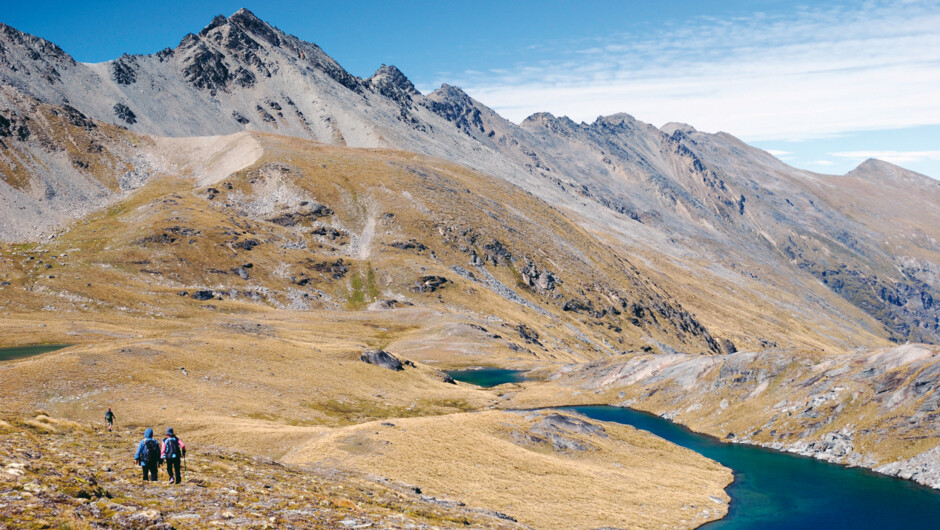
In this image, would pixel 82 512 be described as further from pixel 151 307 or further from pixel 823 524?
pixel 151 307

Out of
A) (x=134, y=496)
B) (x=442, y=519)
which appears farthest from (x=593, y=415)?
(x=134, y=496)

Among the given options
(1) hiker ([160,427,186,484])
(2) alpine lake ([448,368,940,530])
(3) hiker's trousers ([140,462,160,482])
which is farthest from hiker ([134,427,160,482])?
(2) alpine lake ([448,368,940,530])

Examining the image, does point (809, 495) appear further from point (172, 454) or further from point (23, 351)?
point (23, 351)

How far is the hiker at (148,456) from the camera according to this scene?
28469mm

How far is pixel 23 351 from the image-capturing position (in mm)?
109562

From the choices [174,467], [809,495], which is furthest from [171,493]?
[809,495]

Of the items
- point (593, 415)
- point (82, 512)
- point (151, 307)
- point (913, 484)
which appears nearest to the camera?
point (82, 512)

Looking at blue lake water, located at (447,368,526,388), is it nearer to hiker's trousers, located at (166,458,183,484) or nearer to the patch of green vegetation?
the patch of green vegetation

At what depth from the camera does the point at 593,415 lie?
120 metres

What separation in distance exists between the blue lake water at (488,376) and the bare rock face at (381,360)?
34.3m

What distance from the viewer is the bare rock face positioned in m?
117

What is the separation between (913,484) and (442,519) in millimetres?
74980

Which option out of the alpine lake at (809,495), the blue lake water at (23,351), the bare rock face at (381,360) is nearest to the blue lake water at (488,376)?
the bare rock face at (381,360)

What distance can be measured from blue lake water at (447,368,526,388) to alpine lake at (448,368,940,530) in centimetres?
5596
